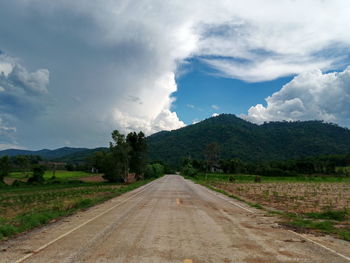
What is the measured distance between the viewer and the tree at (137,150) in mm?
65000

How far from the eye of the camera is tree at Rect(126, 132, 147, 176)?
65000 mm

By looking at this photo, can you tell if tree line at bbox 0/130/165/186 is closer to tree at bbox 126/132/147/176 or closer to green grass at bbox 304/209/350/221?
tree at bbox 126/132/147/176

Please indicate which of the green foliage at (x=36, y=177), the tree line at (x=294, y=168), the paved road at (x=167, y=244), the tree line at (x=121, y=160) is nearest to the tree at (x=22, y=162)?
the tree line at (x=121, y=160)

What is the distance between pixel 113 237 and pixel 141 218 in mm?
4181

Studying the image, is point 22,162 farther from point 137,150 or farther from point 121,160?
point 121,160

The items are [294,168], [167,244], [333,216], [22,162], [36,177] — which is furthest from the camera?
[294,168]

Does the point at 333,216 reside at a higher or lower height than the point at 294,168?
lower

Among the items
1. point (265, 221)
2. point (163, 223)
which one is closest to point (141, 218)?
point (163, 223)

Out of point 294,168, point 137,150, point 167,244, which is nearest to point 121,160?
point 137,150

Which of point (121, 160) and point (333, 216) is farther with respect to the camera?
point (121, 160)

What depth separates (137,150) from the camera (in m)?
66.0

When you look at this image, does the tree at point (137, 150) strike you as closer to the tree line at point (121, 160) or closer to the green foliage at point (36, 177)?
the tree line at point (121, 160)

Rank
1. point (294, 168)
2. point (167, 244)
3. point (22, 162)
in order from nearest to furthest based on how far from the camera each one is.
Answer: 1. point (167, 244)
2. point (22, 162)
3. point (294, 168)

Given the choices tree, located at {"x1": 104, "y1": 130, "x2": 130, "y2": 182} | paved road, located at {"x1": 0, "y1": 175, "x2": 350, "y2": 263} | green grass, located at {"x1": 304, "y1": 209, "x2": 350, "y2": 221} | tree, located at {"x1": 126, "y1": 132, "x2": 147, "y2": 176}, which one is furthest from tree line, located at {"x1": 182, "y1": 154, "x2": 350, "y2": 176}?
paved road, located at {"x1": 0, "y1": 175, "x2": 350, "y2": 263}
